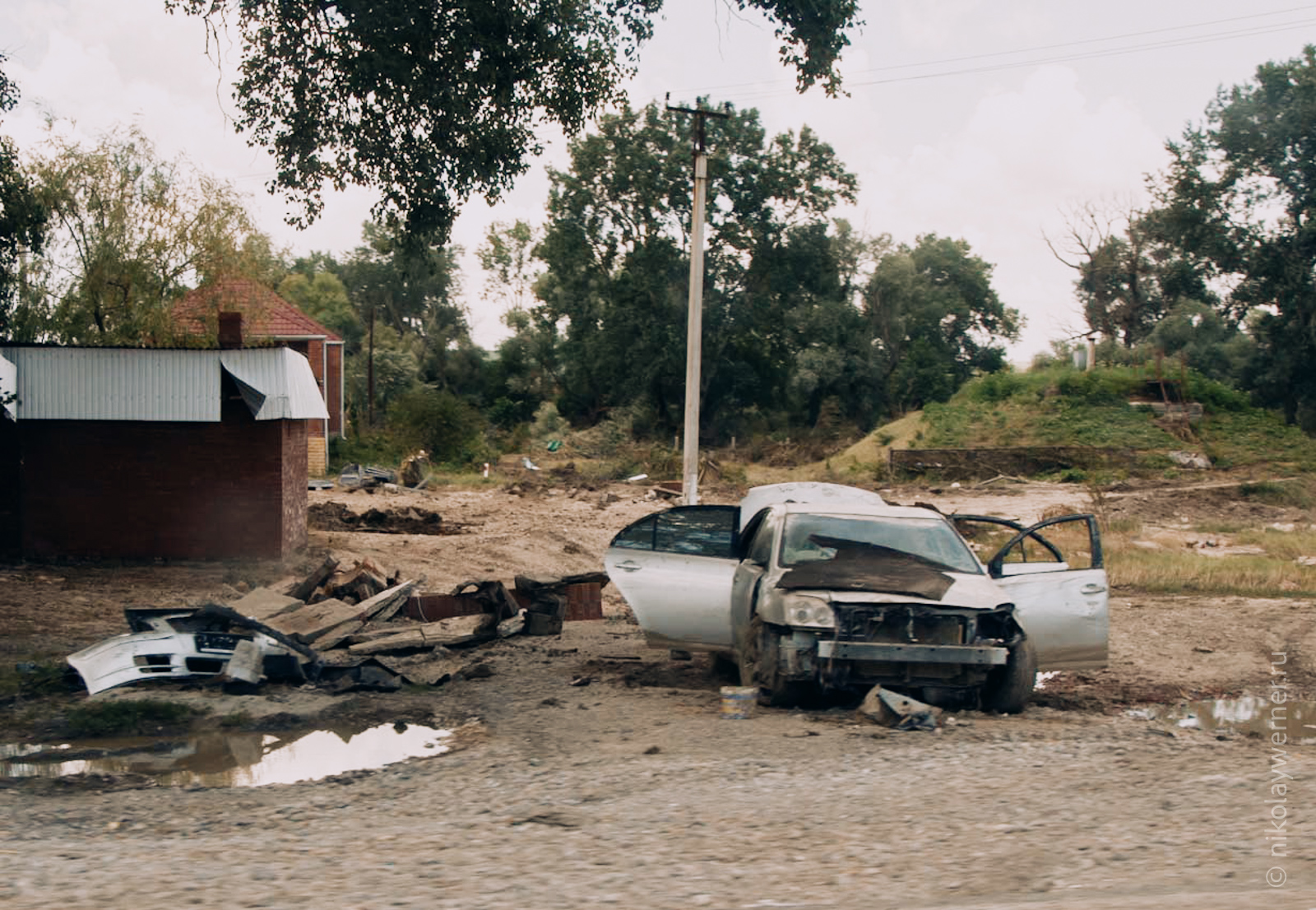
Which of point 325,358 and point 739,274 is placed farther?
point 739,274

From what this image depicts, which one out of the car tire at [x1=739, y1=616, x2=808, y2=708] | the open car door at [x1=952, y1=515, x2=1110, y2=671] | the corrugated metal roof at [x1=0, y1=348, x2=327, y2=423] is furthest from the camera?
the corrugated metal roof at [x1=0, y1=348, x2=327, y2=423]

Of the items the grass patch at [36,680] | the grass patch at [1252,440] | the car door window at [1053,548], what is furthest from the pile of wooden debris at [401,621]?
the grass patch at [1252,440]

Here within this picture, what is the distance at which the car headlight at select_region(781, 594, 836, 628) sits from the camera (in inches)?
330

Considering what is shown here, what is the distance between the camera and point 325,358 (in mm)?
47000

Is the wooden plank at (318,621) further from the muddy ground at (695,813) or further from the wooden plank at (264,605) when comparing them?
the muddy ground at (695,813)

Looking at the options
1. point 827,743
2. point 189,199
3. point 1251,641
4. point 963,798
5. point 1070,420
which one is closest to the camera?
point 963,798

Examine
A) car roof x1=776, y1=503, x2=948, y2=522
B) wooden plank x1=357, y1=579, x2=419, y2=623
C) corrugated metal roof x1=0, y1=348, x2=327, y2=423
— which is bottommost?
wooden plank x1=357, y1=579, x2=419, y2=623

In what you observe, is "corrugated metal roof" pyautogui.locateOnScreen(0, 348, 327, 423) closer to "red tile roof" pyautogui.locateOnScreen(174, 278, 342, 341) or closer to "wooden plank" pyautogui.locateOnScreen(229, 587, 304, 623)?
"wooden plank" pyautogui.locateOnScreen(229, 587, 304, 623)

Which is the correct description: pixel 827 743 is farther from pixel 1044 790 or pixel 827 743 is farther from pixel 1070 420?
pixel 1070 420

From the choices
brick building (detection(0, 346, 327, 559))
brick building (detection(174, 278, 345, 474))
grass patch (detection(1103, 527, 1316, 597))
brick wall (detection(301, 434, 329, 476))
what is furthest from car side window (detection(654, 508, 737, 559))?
brick wall (detection(301, 434, 329, 476))

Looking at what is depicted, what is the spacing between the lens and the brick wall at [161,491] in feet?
60.0

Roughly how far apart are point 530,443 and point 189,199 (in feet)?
97.0

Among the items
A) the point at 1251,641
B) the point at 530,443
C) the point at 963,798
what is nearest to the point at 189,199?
the point at 1251,641

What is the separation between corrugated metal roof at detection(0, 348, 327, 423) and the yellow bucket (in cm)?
1100
